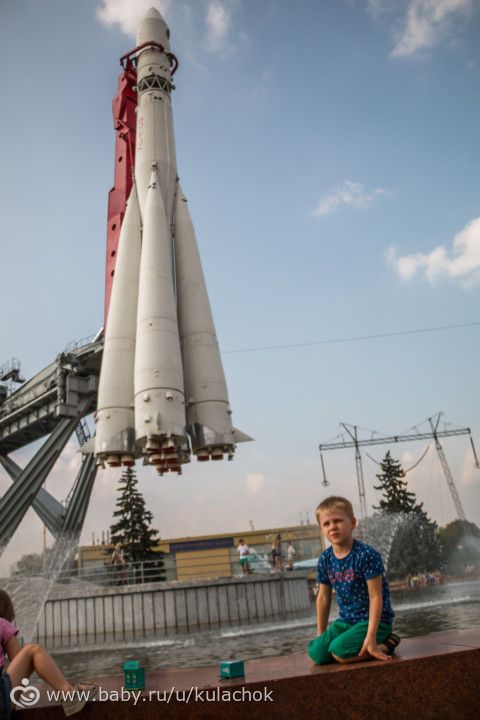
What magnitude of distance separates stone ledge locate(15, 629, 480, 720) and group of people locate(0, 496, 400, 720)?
0.16 meters

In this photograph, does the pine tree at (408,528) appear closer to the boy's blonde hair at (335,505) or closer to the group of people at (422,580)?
the group of people at (422,580)

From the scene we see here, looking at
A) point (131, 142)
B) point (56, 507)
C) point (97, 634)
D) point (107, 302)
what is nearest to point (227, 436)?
point (107, 302)

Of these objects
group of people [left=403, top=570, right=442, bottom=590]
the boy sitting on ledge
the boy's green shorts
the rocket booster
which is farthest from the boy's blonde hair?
group of people [left=403, top=570, right=442, bottom=590]

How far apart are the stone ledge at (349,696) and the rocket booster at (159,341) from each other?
10013 millimetres

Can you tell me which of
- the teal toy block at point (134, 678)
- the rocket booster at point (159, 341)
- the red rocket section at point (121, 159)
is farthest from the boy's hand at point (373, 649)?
the red rocket section at point (121, 159)

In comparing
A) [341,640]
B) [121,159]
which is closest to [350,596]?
[341,640]

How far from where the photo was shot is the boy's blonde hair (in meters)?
4.24

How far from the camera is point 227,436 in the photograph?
1519 cm

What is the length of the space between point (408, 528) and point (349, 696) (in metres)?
52.4

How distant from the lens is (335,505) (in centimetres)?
425

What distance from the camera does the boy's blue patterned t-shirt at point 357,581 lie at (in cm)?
411

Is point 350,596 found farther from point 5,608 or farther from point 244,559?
point 244,559

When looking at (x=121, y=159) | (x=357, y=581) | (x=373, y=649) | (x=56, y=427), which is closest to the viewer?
(x=373, y=649)

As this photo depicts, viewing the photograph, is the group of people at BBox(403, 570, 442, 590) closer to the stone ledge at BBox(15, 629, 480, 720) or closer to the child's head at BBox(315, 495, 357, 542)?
the stone ledge at BBox(15, 629, 480, 720)
